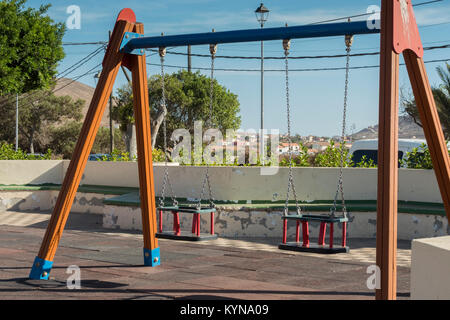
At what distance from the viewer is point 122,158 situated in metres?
15.9

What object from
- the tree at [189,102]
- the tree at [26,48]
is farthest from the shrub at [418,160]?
the tree at [189,102]

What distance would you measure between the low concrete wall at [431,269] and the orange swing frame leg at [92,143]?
382 centimetres

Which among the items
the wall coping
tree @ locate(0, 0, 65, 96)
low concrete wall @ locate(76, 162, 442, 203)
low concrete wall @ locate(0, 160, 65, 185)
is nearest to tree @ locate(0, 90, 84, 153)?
tree @ locate(0, 0, 65, 96)

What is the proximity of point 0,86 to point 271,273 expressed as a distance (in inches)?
478

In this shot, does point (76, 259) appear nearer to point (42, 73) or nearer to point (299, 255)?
point (299, 255)

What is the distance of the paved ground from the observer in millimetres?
6391

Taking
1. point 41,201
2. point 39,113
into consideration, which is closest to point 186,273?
point 41,201

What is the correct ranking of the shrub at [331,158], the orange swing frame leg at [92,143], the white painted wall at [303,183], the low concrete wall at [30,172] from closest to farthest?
the orange swing frame leg at [92,143] → the white painted wall at [303,183] → the shrub at [331,158] → the low concrete wall at [30,172]

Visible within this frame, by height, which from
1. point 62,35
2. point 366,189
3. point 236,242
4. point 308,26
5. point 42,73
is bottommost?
point 236,242

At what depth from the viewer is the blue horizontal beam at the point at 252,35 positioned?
6180mm

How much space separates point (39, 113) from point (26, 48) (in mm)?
35418

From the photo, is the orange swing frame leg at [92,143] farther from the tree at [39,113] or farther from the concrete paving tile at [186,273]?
the tree at [39,113]
